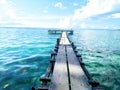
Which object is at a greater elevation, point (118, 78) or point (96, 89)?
point (96, 89)

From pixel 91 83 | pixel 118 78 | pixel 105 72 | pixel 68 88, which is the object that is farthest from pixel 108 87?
pixel 68 88

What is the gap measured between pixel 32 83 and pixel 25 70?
2.83m

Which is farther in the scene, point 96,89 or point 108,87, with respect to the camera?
point 108,87

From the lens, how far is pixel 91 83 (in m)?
5.34

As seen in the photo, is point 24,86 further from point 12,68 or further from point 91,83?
point 91,83

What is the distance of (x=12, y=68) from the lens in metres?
12.0

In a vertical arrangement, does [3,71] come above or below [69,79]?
below

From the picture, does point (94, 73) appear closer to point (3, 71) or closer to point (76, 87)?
point (76, 87)

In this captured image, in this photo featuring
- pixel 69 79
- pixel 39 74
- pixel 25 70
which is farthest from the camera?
pixel 25 70

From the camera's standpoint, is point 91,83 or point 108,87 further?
point 108,87

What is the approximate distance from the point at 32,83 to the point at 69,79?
4.20 meters

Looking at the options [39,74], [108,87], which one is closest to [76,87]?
[108,87]

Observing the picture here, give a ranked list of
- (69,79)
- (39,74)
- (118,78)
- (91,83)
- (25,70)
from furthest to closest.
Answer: (25,70) < (39,74) < (118,78) < (69,79) < (91,83)

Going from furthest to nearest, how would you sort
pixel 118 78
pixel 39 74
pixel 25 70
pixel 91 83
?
pixel 25 70, pixel 39 74, pixel 118 78, pixel 91 83
